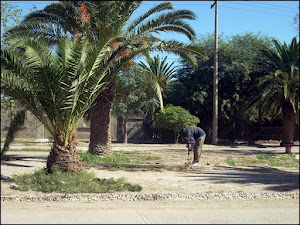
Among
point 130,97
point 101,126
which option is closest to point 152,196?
point 101,126

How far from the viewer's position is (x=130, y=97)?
87.8 ft

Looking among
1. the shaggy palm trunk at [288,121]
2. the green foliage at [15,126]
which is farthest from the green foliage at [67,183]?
the shaggy palm trunk at [288,121]

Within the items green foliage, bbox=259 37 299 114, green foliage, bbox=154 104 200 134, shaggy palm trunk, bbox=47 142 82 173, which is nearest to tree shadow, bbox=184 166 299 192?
shaggy palm trunk, bbox=47 142 82 173

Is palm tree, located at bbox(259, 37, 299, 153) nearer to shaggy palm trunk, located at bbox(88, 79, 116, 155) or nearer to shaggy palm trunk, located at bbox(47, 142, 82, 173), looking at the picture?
shaggy palm trunk, located at bbox(88, 79, 116, 155)

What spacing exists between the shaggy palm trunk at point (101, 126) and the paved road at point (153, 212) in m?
6.83

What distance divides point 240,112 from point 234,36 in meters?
6.34

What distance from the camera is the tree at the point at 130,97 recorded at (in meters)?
26.4

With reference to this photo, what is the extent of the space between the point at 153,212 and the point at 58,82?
13.7 ft

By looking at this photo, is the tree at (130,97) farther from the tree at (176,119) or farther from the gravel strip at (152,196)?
the gravel strip at (152,196)

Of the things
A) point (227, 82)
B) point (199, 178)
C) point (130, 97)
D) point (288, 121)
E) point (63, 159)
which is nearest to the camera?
point (63, 159)

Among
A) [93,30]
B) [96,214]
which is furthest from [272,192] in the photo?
[93,30]

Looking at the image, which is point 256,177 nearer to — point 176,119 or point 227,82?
point 176,119

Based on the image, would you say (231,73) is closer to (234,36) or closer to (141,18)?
(234,36)

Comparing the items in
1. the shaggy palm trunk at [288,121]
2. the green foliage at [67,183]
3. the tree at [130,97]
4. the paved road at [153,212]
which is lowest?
the paved road at [153,212]
